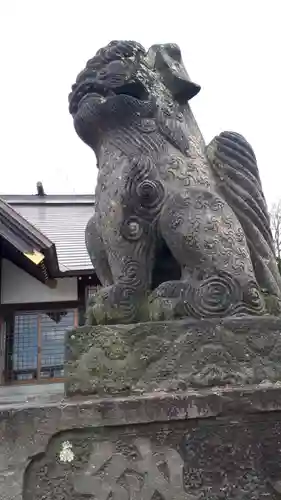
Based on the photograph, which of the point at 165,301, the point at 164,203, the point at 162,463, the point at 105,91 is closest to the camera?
the point at 162,463

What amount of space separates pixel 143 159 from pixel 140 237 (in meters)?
0.29

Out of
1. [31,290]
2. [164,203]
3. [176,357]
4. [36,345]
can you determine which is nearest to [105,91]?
[164,203]

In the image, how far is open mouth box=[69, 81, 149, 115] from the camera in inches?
70.5

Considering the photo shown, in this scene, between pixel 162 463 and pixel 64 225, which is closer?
pixel 162 463

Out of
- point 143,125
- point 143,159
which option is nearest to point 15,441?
point 143,159

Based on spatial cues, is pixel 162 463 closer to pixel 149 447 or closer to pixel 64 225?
pixel 149 447

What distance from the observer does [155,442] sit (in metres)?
1.31

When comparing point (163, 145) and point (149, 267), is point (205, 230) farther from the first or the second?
point (163, 145)

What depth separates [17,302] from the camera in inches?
324

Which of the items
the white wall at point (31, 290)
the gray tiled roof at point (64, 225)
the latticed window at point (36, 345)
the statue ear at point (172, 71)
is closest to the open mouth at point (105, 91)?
the statue ear at point (172, 71)

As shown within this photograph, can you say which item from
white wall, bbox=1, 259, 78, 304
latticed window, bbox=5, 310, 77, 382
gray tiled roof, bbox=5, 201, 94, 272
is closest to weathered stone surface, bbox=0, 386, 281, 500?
gray tiled roof, bbox=5, 201, 94, 272

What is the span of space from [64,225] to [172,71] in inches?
371

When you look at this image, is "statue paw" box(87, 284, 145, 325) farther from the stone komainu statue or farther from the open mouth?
the open mouth

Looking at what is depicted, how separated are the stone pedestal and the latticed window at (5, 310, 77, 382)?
6.55 meters
